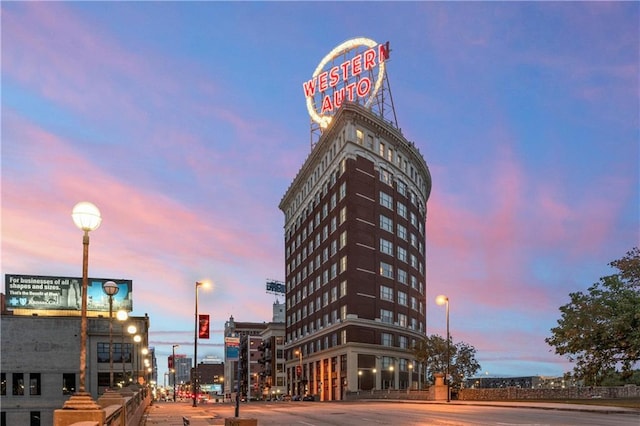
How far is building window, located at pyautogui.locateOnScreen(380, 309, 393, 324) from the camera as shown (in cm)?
10056

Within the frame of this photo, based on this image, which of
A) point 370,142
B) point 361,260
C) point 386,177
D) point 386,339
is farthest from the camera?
point 386,177

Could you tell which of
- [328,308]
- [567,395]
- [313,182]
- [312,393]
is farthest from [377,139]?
[567,395]

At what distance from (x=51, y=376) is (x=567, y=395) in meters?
75.7

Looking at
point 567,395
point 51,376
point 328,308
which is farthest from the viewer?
point 328,308

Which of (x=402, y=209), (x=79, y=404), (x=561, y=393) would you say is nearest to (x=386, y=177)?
(x=402, y=209)

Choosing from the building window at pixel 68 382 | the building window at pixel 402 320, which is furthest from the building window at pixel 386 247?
the building window at pixel 68 382

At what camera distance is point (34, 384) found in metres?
92.8

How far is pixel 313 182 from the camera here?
121375 mm

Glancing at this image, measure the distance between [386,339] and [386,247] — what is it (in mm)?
15646

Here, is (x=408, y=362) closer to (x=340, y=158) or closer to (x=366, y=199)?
(x=366, y=199)

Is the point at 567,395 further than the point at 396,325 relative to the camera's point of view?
No

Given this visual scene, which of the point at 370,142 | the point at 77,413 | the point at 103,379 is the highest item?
the point at 370,142

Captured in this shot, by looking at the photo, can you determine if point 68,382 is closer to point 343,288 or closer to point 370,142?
point 343,288

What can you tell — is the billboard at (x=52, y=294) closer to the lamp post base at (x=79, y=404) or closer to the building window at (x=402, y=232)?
the building window at (x=402, y=232)
